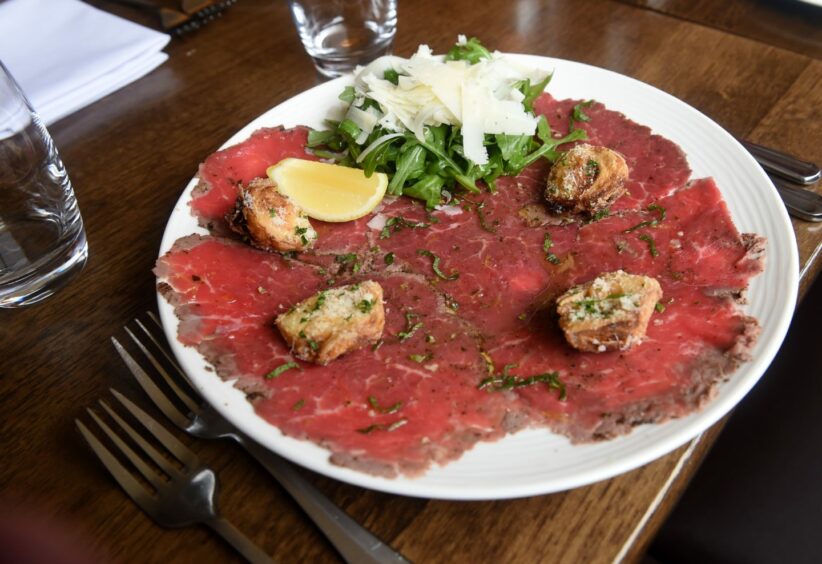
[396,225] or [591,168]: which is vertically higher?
[591,168]

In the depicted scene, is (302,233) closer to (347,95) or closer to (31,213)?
(347,95)

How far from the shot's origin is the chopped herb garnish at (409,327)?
1605 millimetres

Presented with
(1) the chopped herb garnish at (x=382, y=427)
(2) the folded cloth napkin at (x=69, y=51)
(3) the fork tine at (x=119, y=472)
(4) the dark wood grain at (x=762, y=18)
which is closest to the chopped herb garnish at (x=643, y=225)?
(1) the chopped herb garnish at (x=382, y=427)

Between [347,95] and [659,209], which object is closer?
[659,209]

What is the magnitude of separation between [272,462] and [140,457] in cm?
31

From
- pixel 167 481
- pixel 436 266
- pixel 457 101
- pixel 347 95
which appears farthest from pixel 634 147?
pixel 167 481

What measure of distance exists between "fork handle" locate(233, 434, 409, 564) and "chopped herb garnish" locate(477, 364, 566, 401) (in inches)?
15.6

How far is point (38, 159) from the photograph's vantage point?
1913 mm

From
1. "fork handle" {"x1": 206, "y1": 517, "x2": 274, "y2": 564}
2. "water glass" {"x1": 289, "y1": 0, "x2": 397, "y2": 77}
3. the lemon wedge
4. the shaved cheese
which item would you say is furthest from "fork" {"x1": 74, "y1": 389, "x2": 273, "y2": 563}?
"water glass" {"x1": 289, "y1": 0, "x2": 397, "y2": 77}

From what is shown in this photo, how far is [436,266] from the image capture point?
70.8 inches

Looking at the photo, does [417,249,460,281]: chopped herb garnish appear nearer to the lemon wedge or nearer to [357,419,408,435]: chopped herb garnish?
the lemon wedge

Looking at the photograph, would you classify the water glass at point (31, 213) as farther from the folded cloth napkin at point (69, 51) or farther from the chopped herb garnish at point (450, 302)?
the chopped herb garnish at point (450, 302)

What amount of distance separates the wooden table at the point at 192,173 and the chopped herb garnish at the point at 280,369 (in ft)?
0.64

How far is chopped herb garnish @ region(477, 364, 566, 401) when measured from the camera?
1.46m
